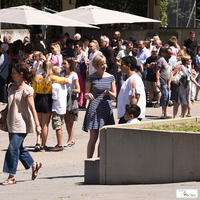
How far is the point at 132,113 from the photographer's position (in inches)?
280

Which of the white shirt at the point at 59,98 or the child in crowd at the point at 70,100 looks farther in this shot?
the child in crowd at the point at 70,100

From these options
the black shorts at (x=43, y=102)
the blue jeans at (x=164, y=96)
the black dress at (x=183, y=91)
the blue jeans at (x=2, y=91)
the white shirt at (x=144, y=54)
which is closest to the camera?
the black shorts at (x=43, y=102)

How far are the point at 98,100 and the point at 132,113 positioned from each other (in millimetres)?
741

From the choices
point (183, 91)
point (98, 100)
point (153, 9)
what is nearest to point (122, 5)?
point (153, 9)

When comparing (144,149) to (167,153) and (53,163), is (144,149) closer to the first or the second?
(167,153)

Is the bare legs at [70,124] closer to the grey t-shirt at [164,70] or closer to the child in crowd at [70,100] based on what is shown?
the child in crowd at [70,100]

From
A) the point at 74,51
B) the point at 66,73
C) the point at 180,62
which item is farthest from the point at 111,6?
the point at 66,73

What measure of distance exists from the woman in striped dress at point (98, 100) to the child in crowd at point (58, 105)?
1.74m

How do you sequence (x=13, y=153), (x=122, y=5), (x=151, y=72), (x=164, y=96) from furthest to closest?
(x=122, y=5) < (x=151, y=72) < (x=164, y=96) < (x=13, y=153)

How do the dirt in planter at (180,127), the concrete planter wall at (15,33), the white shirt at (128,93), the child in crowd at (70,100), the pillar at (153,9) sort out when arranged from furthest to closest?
the pillar at (153,9)
the concrete planter wall at (15,33)
the child in crowd at (70,100)
the white shirt at (128,93)
the dirt in planter at (180,127)

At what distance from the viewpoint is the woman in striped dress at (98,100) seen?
757cm

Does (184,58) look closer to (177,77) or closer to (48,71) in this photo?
(177,77)

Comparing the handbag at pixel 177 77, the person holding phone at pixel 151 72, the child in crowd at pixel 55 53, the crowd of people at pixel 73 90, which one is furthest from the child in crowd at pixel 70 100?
the person holding phone at pixel 151 72

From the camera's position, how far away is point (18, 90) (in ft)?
23.0
